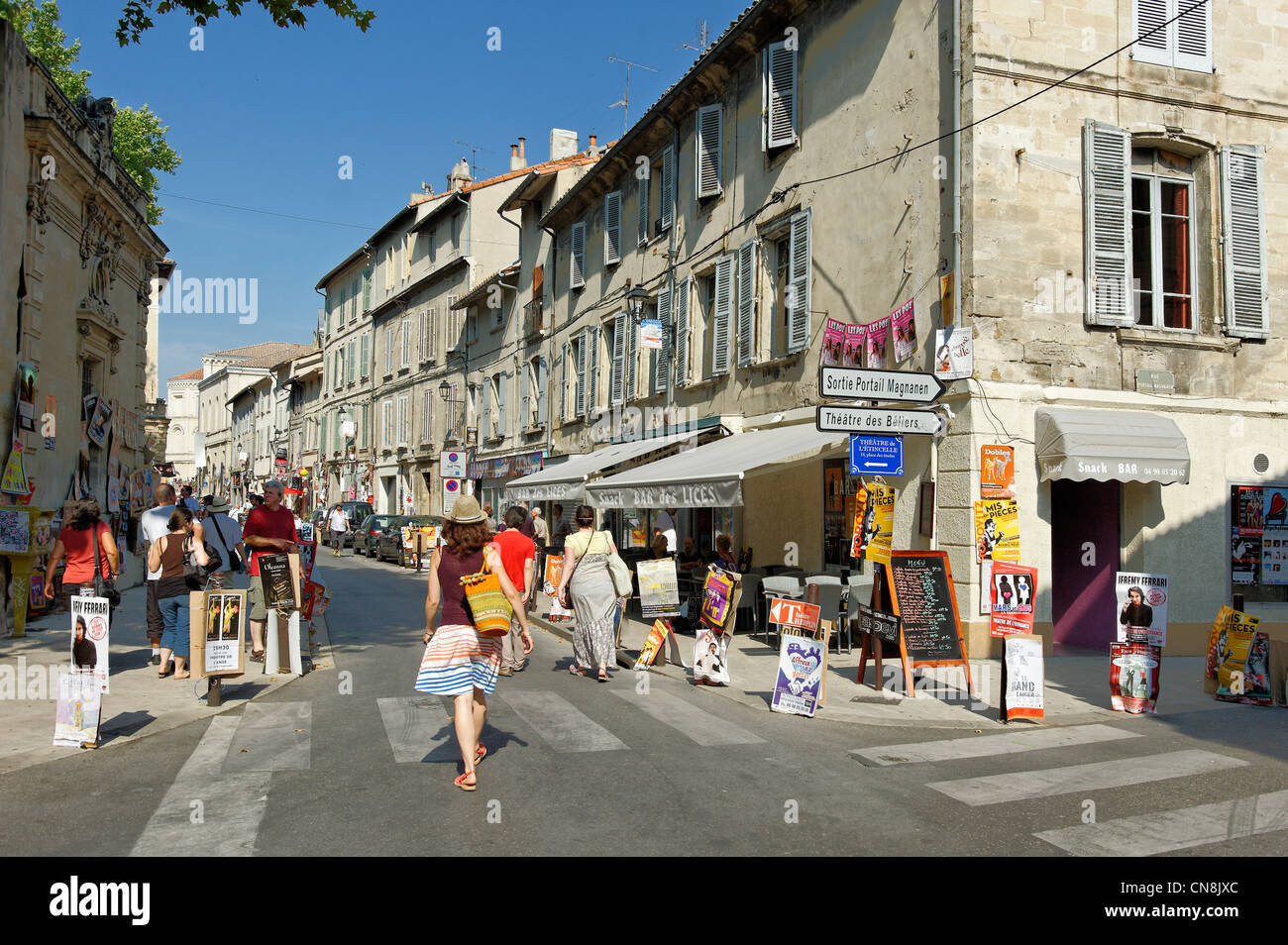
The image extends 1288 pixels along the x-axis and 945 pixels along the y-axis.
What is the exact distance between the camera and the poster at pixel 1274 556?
12.5 m

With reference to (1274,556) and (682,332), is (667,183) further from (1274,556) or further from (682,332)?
(1274,556)

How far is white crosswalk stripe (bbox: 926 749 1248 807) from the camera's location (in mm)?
5926

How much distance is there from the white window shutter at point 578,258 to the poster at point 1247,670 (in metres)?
18.0

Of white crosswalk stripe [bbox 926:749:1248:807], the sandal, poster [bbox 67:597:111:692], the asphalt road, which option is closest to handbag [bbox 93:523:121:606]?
the asphalt road

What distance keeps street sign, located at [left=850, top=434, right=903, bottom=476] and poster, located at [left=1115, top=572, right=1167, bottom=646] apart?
229 centimetres

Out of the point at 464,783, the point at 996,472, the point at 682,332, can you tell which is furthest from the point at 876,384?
the point at 682,332

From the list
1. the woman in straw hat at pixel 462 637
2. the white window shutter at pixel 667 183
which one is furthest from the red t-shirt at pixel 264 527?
the white window shutter at pixel 667 183

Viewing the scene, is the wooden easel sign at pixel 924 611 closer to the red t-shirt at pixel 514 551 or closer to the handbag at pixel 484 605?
the red t-shirt at pixel 514 551

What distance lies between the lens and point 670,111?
19328 mm

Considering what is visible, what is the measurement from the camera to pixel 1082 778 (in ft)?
20.9

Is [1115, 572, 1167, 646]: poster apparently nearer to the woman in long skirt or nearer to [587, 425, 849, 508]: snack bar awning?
[587, 425, 849, 508]: snack bar awning

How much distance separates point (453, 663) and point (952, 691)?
5.66 m
